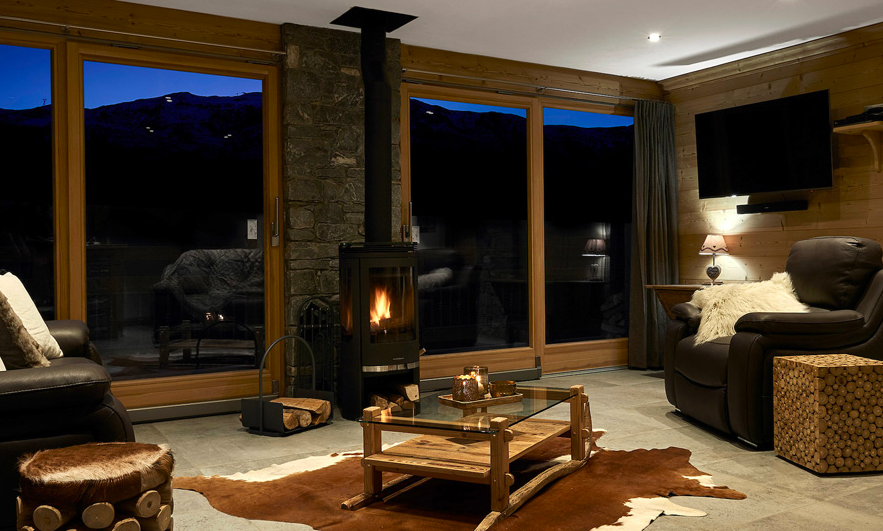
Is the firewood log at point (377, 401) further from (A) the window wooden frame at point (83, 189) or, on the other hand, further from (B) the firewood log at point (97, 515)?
(B) the firewood log at point (97, 515)

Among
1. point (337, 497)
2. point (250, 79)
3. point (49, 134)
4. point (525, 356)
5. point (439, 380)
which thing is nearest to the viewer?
point (337, 497)

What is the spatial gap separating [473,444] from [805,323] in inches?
68.2

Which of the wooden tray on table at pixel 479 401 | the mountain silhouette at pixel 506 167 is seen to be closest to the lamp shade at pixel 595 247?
the mountain silhouette at pixel 506 167

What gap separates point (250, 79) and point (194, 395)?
2.11 m

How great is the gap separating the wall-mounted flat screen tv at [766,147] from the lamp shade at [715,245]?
1.14 ft

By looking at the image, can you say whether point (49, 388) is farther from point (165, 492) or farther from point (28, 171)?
point (28, 171)

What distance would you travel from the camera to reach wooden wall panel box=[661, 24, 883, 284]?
5066mm

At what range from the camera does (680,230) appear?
6.48 m

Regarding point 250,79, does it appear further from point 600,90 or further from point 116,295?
point 600,90

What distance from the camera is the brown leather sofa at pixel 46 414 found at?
2.17 meters

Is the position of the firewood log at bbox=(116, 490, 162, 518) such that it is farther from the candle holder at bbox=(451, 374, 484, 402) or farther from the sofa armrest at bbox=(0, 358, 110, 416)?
the candle holder at bbox=(451, 374, 484, 402)

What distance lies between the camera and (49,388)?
7.18 ft

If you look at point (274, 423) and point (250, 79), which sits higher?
point (250, 79)

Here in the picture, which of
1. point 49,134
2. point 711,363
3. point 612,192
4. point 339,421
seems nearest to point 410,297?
point 339,421
